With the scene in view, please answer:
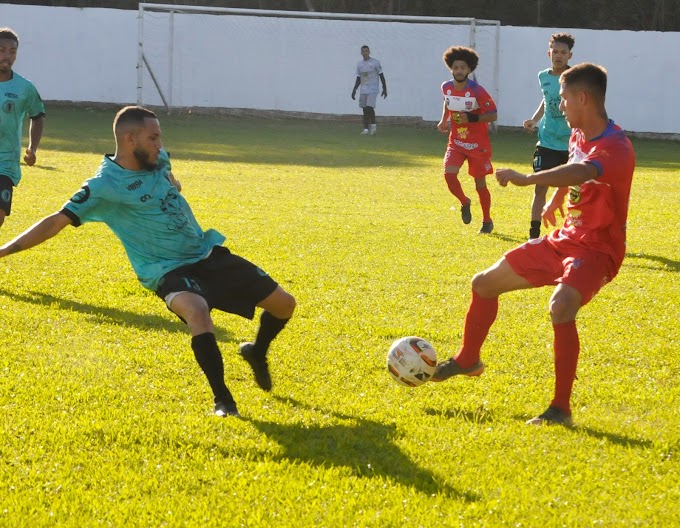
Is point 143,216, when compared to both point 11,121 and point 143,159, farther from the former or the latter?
point 11,121

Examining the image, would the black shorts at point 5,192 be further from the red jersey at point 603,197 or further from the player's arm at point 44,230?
the red jersey at point 603,197

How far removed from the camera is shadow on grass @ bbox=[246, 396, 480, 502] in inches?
161

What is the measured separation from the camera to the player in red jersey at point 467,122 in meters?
11.1

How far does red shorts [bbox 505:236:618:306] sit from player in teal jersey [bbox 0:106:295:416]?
3.86ft

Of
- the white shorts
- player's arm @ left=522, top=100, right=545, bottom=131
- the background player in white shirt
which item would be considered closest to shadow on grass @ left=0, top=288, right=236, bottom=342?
player's arm @ left=522, top=100, right=545, bottom=131

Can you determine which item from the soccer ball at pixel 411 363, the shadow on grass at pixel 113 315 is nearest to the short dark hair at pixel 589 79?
the soccer ball at pixel 411 363

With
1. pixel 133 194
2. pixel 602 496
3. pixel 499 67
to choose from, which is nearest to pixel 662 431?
pixel 602 496

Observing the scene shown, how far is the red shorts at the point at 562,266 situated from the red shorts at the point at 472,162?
6342mm

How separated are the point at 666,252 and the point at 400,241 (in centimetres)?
254

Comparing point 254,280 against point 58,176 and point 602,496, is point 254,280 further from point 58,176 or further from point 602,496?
point 58,176

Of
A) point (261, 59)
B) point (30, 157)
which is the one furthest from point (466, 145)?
point (261, 59)

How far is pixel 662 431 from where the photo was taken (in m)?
4.75

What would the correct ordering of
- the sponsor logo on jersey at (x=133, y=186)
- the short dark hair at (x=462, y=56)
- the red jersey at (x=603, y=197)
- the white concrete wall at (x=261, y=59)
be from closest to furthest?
the red jersey at (x=603, y=197) → the sponsor logo on jersey at (x=133, y=186) → the short dark hair at (x=462, y=56) → the white concrete wall at (x=261, y=59)

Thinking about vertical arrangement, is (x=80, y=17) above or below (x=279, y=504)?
above
